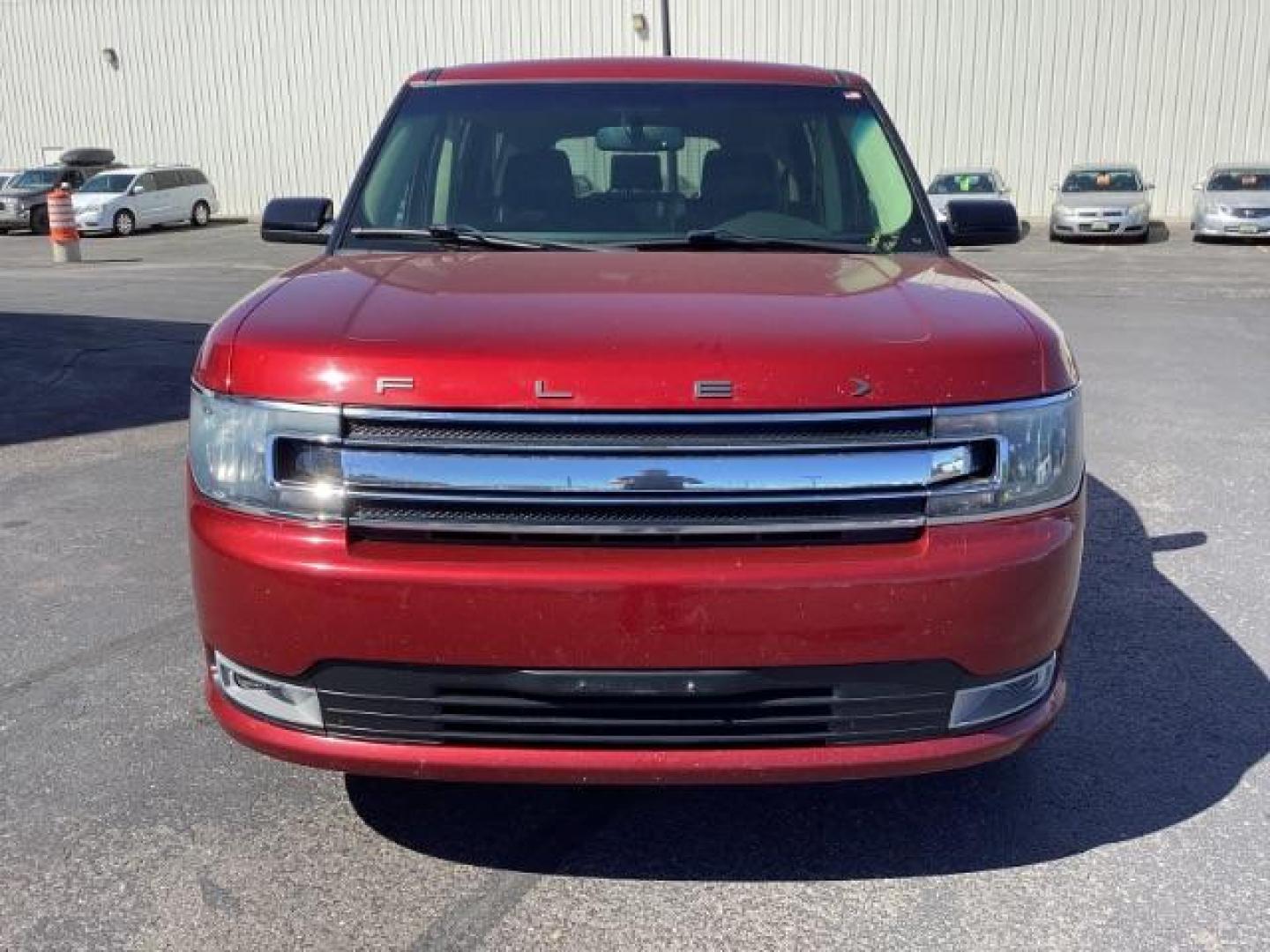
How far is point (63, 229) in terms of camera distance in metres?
21.7

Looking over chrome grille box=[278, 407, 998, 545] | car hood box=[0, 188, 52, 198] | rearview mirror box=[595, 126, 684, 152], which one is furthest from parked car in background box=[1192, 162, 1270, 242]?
car hood box=[0, 188, 52, 198]

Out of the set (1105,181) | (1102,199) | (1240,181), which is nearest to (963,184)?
(1102,199)

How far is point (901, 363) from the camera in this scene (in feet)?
7.86

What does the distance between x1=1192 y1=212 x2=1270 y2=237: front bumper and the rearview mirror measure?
22.0 m

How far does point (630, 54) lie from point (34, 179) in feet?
51.3

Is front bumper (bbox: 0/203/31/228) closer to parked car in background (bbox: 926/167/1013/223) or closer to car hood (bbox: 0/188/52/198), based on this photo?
car hood (bbox: 0/188/52/198)

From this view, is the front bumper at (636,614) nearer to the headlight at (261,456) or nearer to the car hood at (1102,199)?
the headlight at (261,456)

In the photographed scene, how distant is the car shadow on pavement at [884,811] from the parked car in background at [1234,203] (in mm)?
21681

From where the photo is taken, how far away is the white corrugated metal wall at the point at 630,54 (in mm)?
28750

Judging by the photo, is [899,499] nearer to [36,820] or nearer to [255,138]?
[36,820]

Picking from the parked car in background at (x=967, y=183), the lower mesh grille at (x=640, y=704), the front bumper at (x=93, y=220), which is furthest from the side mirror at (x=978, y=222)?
the front bumper at (x=93, y=220)

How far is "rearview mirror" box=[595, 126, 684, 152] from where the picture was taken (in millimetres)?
3865

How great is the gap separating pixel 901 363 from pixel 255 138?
35.8 meters

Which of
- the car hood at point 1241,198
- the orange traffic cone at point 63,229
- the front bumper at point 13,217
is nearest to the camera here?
the orange traffic cone at point 63,229
